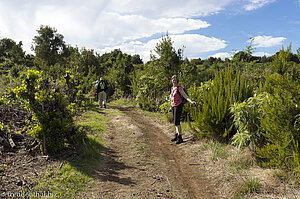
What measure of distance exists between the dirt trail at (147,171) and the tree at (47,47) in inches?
928

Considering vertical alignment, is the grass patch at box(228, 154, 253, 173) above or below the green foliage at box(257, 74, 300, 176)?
below

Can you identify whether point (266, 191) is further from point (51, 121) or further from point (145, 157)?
point (51, 121)

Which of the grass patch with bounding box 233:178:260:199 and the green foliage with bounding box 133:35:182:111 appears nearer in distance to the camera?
the grass patch with bounding box 233:178:260:199

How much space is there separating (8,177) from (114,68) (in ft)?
55.0

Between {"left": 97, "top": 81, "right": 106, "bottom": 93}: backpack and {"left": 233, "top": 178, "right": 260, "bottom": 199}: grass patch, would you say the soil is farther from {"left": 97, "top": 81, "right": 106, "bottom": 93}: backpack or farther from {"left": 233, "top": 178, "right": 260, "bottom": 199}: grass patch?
{"left": 97, "top": 81, "right": 106, "bottom": 93}: backpack

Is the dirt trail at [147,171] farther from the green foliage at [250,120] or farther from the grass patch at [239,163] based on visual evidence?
the green foliage at [250,120]

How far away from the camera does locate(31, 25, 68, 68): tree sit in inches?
1046

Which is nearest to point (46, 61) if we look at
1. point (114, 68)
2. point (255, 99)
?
point (114, 68)

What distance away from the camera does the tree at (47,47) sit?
1046 inches

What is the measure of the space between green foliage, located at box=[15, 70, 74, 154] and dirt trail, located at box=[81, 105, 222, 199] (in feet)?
4.20

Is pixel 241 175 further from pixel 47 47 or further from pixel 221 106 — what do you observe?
pixel 47 47

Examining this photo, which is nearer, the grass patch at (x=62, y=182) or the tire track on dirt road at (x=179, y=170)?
the grass patch at (x=62, y=182)

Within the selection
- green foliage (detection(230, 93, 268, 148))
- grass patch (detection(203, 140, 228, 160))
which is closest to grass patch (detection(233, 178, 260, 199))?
green foliage (detection(230, 93, 268, 148))

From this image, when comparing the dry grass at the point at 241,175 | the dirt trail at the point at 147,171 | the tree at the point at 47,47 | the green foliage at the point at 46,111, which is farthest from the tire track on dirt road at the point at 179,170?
the tree at the point at 47,47
